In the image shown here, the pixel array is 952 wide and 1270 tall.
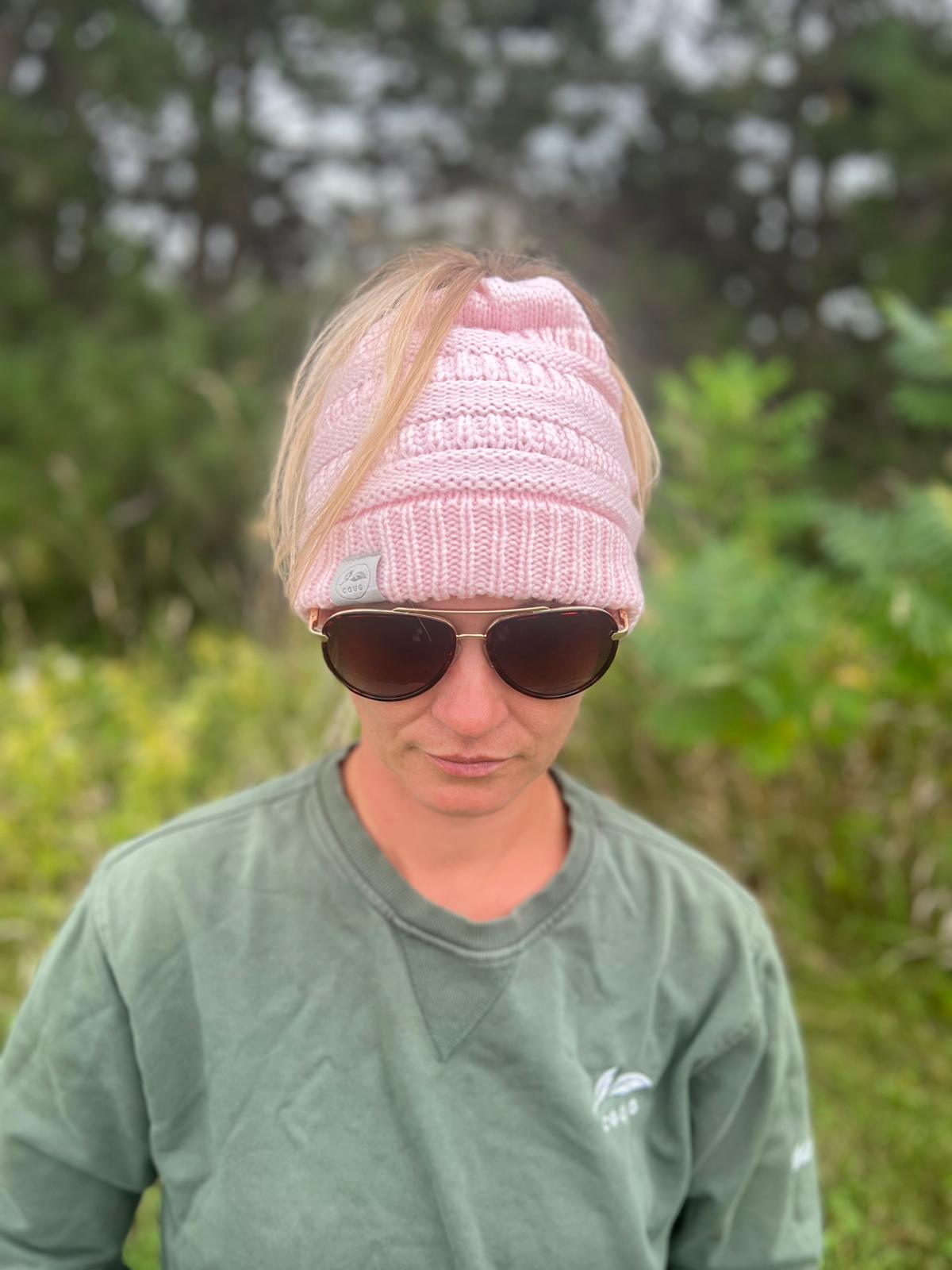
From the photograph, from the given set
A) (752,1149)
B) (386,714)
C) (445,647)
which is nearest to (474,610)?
(445,647)

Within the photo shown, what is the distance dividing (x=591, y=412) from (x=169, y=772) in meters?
2.79

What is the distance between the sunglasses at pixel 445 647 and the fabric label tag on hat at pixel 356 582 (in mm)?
15

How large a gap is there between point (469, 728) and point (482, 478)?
28 centimetres

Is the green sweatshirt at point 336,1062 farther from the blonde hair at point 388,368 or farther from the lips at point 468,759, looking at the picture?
the blonde hair at point 388,368

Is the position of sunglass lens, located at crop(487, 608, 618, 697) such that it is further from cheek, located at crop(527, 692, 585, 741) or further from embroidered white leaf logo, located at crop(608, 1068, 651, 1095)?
embroidered white leaf logo, located at crop(608, 1068, 651, 1095)

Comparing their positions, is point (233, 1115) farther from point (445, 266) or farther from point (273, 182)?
point (273, 182)

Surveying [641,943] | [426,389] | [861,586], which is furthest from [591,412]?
[861,586]

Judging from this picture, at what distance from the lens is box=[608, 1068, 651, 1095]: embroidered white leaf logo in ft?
4.44

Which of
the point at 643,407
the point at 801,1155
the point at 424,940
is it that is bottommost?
the point at 801,1155

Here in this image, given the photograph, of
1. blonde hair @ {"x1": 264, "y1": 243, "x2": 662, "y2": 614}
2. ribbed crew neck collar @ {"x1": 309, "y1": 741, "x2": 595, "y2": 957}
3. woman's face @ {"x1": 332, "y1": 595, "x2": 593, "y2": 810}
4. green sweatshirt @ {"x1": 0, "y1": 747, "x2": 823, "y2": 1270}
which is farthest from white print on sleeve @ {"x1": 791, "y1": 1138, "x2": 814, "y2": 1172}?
blonde hair @ {"x1": 264, "y1": 243, "x2": 662, "y2": 614}

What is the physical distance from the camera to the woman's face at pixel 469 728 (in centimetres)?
118

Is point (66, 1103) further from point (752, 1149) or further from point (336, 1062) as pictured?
point (752, 1149)

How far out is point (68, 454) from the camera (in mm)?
6844

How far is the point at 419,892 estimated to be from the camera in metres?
1.33
